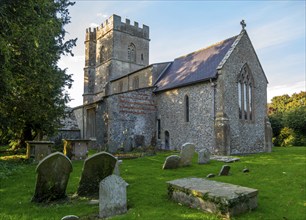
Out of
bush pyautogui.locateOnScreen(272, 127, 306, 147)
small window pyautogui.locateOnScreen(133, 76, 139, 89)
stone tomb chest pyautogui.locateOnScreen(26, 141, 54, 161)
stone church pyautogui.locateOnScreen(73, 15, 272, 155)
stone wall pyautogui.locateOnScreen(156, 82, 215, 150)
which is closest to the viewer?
stone tomb chest pyautogui.locateOnScreen(26, 141, 54, 161)

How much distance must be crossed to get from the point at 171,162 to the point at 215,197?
5818 millimetres

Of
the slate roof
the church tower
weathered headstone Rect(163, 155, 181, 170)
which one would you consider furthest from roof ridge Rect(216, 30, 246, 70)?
the church tower

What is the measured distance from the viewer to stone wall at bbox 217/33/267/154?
18.1 metres

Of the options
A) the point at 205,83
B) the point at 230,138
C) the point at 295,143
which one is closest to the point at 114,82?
the point at 205,83

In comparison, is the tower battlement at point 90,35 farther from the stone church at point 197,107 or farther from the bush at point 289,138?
the bush at point 289,138

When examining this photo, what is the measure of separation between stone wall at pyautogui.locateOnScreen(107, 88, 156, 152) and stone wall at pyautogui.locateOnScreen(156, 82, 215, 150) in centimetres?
97

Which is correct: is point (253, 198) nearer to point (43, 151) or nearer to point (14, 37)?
point (14, 37)

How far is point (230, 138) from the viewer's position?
58.6 ft

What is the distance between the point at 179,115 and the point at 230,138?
15.5ft

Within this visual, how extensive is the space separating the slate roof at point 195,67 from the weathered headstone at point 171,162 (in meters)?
8.67

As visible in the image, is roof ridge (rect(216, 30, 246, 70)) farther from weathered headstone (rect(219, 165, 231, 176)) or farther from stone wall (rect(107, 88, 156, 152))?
weathered headstone (rect(219, 165, 231, 176))

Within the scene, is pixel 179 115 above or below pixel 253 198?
above

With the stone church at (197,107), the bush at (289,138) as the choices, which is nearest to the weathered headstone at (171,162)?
the stone church at (197,107)

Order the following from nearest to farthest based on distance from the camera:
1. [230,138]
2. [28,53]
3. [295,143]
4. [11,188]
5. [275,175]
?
[11,188] < [275,175] < [28,53] < [230,138] < [295,143]
